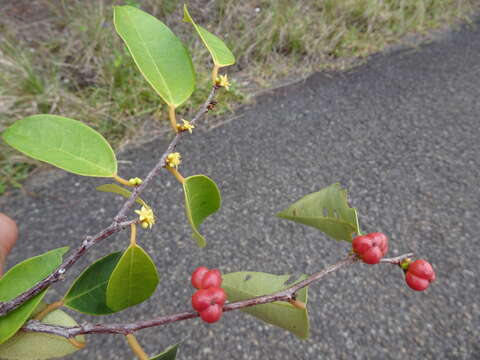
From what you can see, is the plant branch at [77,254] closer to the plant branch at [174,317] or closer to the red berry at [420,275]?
the plant branch at [174,317]

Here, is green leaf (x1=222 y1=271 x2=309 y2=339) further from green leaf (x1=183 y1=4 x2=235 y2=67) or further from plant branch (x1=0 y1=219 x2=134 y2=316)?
green leaf (x1=183 y1=4 x2=235 y2=67)

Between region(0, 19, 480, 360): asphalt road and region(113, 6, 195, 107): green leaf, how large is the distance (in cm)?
105

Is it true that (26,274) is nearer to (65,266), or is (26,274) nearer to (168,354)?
(65,266)

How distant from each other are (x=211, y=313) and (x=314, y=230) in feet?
4.28

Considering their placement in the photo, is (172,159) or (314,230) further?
(314,230)

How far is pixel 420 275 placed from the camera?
0.46 m

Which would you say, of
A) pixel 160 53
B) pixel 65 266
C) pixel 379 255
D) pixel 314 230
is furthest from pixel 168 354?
pixel 314 230

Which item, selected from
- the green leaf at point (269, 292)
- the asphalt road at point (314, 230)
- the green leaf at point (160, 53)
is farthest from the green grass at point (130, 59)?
the green leaf at point (269, 292)

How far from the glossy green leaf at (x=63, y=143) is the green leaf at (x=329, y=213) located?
0.24 metres

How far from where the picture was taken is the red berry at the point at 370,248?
43 centimetres

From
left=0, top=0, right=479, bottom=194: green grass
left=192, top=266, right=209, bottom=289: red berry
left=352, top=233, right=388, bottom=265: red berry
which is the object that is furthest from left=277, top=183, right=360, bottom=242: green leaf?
left=0, top=0, right=479, bottom=194: green grass

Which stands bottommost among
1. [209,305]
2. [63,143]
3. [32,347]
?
[32,347]

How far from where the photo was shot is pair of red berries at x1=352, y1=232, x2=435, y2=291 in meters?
0.43

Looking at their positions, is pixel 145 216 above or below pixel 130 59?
above
